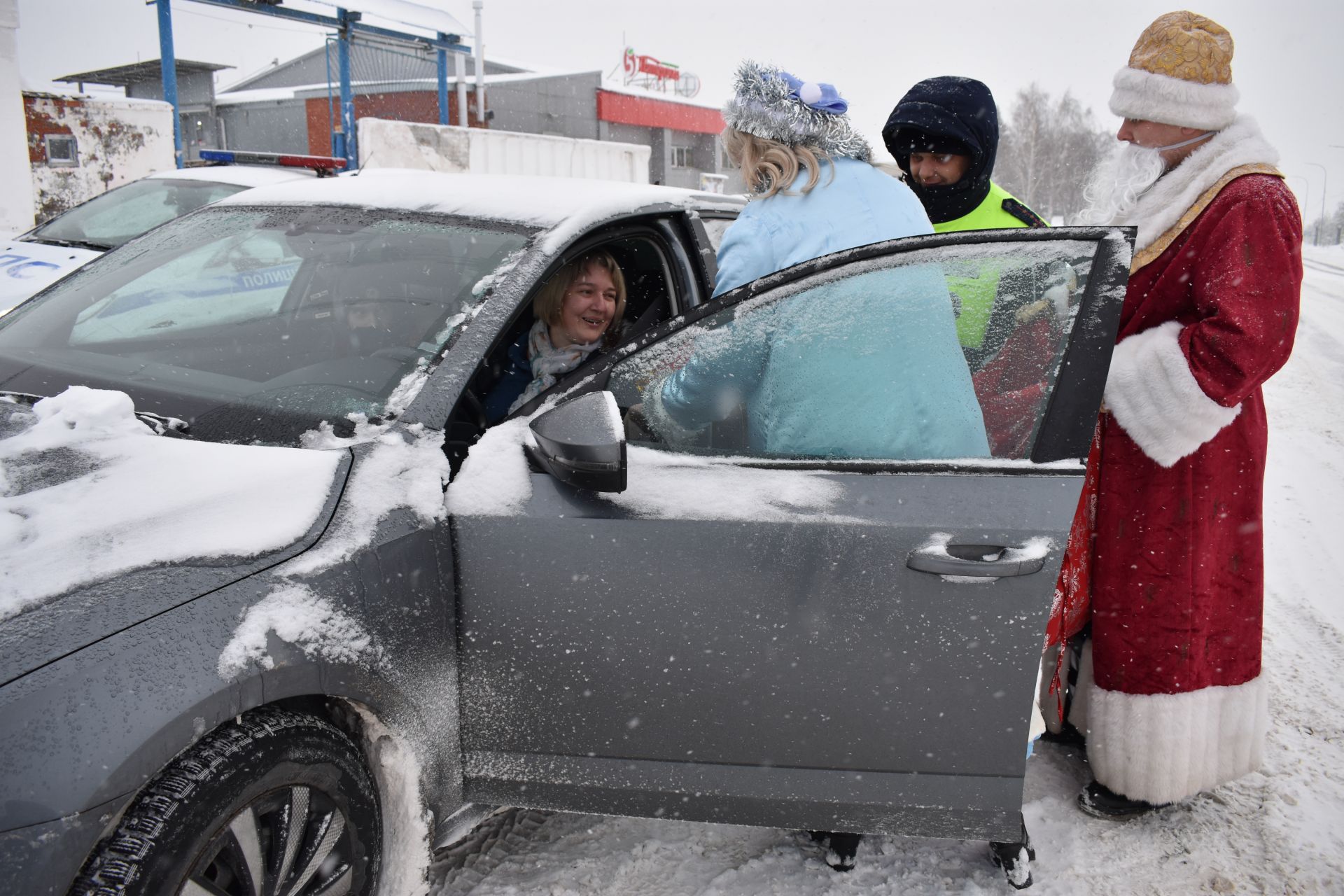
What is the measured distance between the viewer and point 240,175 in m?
6.91

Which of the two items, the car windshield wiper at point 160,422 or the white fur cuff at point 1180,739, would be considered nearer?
the car windshield wiper at point 160,422

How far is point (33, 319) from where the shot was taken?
7.63 feet

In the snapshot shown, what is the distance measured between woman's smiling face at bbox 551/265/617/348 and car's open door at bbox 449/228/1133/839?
2.64ft

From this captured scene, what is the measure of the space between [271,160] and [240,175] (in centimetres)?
67

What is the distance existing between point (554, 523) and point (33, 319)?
5.32ft

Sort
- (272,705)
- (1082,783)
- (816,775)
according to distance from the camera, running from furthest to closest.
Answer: (1082,783)
(816,775)
(272,705)

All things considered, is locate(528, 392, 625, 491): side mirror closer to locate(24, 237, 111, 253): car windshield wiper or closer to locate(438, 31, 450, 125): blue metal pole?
locate(24, 237, 111, 253): car windshield wiper

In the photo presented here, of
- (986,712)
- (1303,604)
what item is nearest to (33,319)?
(986,712)

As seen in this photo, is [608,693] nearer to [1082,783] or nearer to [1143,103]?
[1082,783]

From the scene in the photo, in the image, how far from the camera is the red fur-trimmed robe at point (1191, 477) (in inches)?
80.0

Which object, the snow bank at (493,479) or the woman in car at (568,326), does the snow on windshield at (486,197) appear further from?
the snow bank at (493,479)

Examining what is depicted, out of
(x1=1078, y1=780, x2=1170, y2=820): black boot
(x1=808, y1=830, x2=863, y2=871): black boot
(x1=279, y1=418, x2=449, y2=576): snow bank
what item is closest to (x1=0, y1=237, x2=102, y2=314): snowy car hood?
(x1=279, y1=418, x2=449, y2=576): snow bank

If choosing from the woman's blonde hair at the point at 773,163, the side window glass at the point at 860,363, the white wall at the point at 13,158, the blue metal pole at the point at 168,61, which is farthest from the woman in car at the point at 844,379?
the blue metal pole at the point at 168,61

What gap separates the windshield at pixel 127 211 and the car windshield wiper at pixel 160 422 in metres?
5.06
